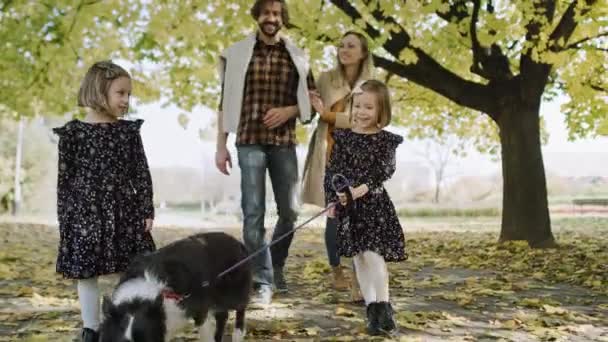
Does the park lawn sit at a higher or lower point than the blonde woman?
lower

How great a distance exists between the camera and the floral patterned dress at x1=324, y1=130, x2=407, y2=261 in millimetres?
4445

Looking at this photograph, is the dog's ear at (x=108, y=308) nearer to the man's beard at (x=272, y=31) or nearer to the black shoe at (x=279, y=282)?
the man's beard at (x=272, y=31)

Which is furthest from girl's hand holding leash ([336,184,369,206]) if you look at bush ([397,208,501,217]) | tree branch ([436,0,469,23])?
bush ([397,208,501,217])

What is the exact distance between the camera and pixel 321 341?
14.1ft

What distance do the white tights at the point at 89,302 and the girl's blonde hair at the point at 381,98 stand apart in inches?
82.1

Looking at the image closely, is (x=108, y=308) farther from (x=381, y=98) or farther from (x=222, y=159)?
(x=222, y=159)

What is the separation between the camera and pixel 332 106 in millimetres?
5750

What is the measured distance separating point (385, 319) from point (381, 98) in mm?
1454

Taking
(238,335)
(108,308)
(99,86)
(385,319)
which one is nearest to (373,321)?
(385,319)

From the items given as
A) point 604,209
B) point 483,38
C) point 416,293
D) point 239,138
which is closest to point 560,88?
point 483,38

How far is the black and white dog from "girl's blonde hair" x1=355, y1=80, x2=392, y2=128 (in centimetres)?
131

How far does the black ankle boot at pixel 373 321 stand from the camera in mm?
4441

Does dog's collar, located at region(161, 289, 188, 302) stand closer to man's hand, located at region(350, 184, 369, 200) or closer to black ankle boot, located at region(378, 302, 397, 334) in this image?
man's hand, located at region(350, 184, 369, 200)

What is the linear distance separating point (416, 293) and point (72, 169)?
3.59 metres
